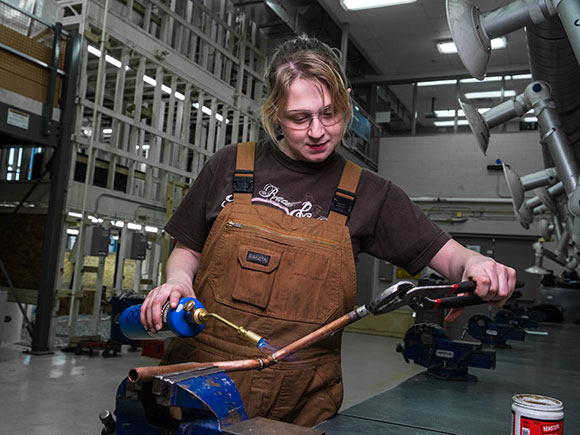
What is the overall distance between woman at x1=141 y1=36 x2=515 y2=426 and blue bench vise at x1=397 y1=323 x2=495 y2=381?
7.67 feet

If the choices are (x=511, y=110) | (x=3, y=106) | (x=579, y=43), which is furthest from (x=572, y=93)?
(x=3, y=106)

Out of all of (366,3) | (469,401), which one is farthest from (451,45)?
(469,401)

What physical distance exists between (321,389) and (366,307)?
1.18 ft

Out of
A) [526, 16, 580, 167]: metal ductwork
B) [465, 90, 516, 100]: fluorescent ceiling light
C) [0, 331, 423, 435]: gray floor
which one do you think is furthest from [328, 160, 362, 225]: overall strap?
[465, 90, 516, 100]: fluorescent ceiling light

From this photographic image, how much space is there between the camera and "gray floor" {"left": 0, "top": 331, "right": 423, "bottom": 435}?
343 centimetres

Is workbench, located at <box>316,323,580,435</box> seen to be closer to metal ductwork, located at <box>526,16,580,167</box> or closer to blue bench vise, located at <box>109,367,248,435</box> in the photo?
blue bench vise, located at <box>109,367,248,435</box>

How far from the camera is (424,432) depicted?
1.28m

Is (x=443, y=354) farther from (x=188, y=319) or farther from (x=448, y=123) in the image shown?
(x=448, y=123)

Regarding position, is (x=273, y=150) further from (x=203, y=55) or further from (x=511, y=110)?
(x=203, y=55)

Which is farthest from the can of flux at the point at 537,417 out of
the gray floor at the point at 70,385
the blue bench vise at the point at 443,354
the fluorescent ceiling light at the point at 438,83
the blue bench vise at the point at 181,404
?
the fluorescent ceiling light at the point at 438,83

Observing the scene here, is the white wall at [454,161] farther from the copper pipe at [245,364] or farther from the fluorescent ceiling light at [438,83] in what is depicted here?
the copper pipe at [245,364]

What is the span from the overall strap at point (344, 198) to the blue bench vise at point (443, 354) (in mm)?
2440

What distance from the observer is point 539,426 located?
1192 millimetres

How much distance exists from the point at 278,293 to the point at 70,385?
12.5ft
